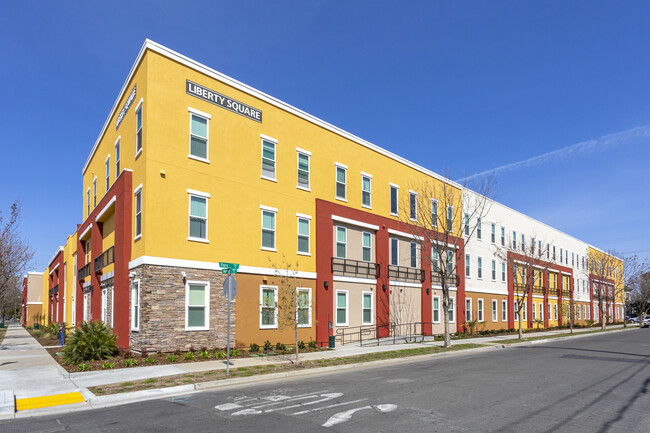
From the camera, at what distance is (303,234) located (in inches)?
1027

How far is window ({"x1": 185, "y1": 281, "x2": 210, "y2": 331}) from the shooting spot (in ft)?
66.4

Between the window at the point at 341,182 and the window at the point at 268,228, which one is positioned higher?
the window at the point at 341,182

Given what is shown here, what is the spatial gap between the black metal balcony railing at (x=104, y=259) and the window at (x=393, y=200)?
55.6 feet

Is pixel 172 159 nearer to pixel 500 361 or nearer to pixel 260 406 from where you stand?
pixel 260 406

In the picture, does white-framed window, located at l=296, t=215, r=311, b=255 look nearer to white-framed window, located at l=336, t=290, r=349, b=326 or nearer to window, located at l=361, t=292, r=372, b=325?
white-framed window, located at l=336, t=290, r=349, b=326

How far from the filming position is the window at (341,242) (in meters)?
28.2

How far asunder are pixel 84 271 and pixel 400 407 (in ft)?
96.8

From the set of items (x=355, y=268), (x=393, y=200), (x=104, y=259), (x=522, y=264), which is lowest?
(x=355, y=268)

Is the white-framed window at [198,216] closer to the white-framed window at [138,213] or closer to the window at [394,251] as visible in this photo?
the white-framed window at [138,213]

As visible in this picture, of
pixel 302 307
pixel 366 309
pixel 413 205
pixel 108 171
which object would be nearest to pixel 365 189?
pixel 413 205

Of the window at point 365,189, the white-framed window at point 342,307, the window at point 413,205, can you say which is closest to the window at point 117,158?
the white-framed window at point 342,307

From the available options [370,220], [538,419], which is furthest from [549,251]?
[538,419]

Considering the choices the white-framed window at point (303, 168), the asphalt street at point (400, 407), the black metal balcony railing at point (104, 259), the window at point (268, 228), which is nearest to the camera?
the asphalt street at point (400, 407)

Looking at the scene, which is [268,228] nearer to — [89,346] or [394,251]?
[89,346]
